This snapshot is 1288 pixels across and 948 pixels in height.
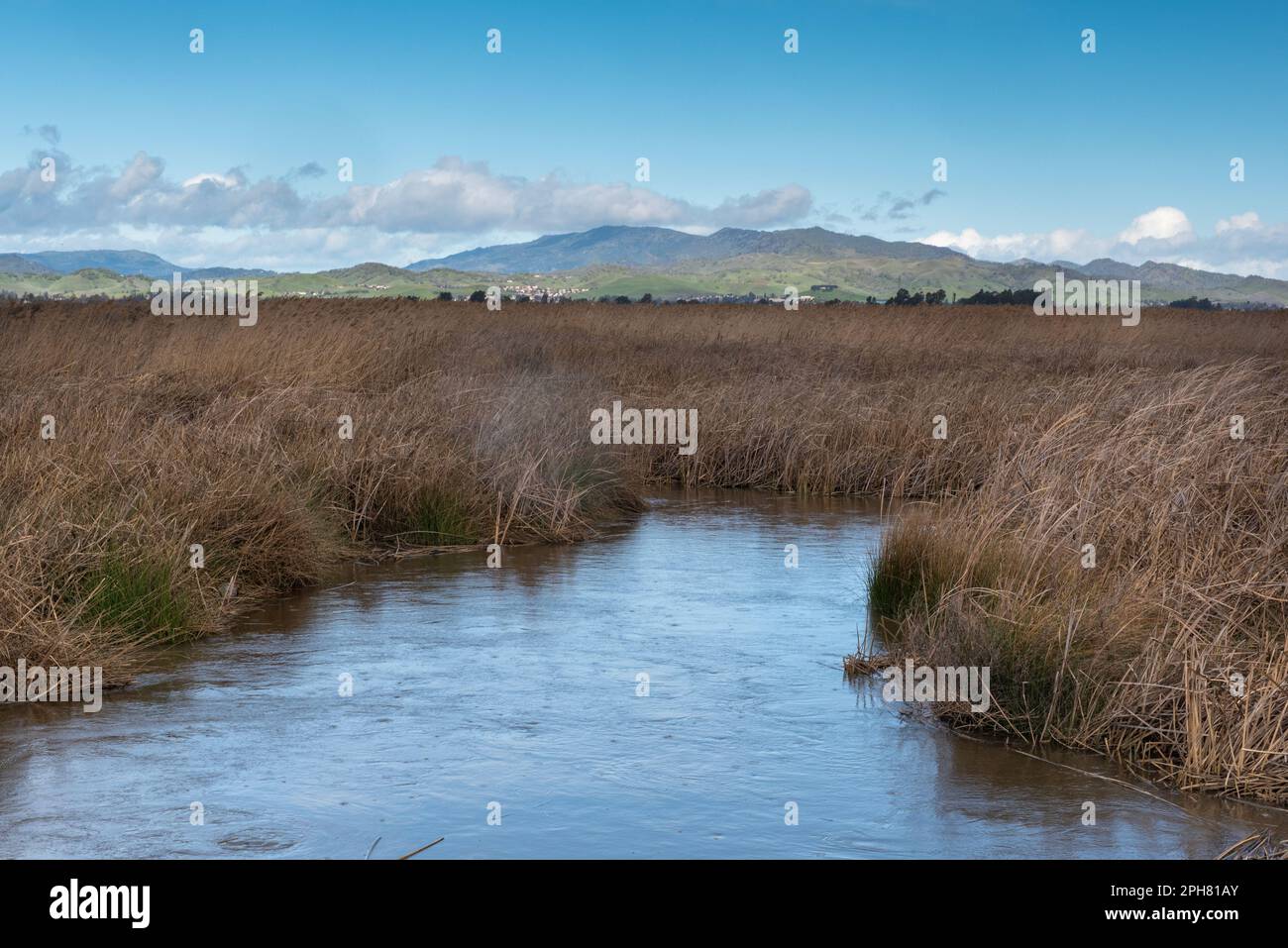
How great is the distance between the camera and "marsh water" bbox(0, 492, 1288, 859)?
531 centimetres

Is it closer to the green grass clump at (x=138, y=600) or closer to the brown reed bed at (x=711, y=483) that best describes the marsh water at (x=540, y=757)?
the green grass clump at (x=138, y=600)

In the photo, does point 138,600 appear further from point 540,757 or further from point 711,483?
point 711,483

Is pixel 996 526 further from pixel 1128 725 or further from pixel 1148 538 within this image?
pixel 1128 725

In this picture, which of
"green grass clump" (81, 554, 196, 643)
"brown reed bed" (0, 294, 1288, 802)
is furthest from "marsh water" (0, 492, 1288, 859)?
"brown reed bed" (0, 294, 1288, 802)

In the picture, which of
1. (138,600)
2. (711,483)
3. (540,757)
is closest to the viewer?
(540,757)

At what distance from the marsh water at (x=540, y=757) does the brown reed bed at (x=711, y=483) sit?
449mm

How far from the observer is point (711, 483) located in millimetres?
16797

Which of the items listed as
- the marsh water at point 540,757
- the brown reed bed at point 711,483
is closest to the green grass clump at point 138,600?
the brown reed bed at point 711,483

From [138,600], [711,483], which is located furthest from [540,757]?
[711,483]

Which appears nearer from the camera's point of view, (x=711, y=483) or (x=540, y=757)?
(x=540, y=757)

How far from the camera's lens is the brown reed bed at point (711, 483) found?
6.84 meters

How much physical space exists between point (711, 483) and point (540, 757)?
10651mm
